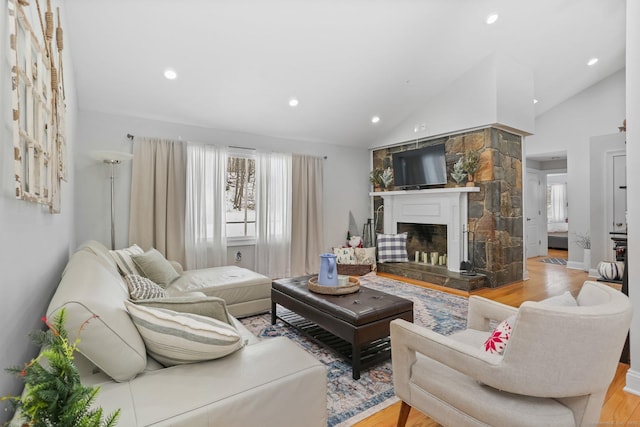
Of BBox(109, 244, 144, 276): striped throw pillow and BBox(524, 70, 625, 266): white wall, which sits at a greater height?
BBox(524, 70, 625, 266): white wall

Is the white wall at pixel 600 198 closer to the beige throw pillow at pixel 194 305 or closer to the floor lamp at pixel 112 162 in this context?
the beige throw pillow at pixel 194 305

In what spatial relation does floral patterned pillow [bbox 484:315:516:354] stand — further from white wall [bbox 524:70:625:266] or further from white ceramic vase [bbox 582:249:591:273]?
white wall [bbox 524:70:625:266]

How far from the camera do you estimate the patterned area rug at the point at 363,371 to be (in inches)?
72.3

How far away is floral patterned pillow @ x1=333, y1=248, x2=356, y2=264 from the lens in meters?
5.35

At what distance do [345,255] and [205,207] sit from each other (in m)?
2.41

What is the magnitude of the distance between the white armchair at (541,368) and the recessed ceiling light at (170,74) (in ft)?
11.9

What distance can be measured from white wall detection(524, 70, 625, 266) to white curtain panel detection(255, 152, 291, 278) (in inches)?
204

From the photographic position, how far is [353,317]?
2.16 metres

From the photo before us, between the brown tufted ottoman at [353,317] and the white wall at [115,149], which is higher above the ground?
the white wall at [115,149]

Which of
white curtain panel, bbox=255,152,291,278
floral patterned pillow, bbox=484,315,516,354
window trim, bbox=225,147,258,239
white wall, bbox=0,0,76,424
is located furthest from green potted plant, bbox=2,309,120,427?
white curtain panel, bbox=255,152,291,278

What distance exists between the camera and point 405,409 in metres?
1.59

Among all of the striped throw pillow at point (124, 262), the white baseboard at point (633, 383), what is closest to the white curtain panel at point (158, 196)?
the striped throw pillow at point (124, 262)

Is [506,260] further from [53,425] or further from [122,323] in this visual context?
[53,425]

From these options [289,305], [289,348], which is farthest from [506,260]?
[289,348]
